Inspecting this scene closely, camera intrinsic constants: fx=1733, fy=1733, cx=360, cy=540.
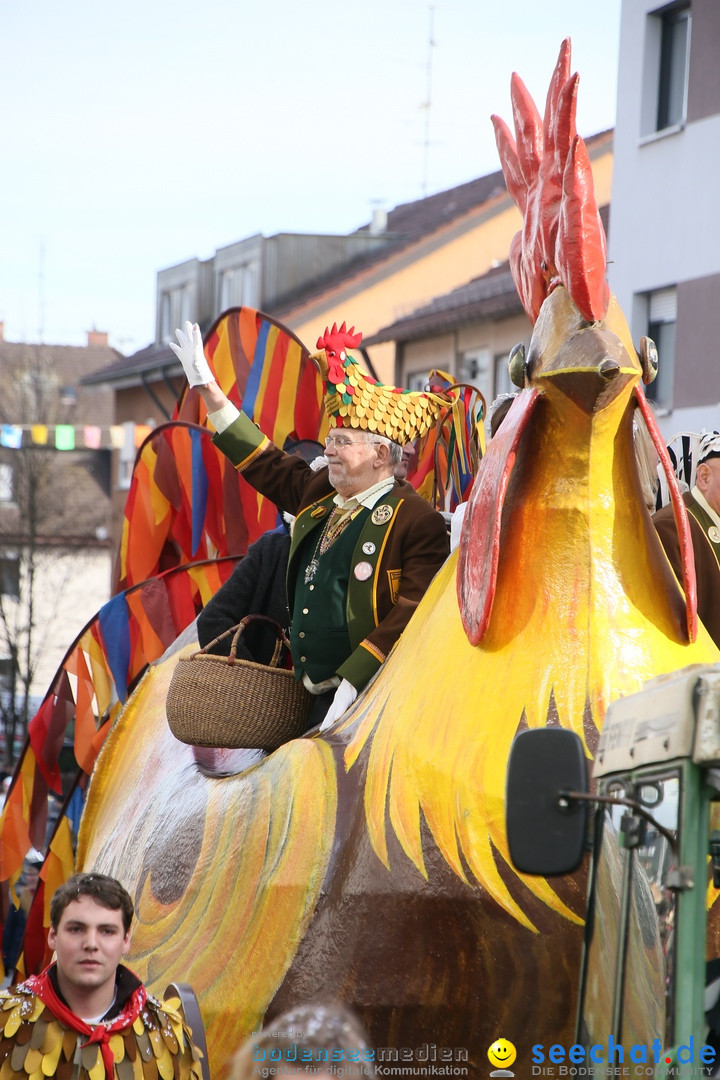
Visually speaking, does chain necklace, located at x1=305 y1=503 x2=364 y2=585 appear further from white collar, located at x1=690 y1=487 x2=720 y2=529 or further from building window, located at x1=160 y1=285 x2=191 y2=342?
building window, located at x1=160 y1=285 x2=191 y2=342

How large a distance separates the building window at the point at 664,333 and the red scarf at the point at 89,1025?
49.1 feet

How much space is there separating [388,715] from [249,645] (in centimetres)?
147

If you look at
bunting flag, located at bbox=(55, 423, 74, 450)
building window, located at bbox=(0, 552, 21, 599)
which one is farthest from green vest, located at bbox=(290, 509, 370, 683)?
building window, located at bbox=(0, 552, 21, 599)

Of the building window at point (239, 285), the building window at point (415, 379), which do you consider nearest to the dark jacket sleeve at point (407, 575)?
the building window at point (415, 379)

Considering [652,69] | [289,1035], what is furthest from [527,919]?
[652,69]

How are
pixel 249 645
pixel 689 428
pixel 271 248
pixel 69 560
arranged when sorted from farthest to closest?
1. pixel 69 560
2. pixel 271 248
3. pixel 689 428
4. pixel 249 645

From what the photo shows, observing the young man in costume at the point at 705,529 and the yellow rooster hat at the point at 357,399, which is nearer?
the young man in costume at the point at 705,529

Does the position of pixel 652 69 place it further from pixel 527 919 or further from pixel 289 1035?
pixel 289 1035

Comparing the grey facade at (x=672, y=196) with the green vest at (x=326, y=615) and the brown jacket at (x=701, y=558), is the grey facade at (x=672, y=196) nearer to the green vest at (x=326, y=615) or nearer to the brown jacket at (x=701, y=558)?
the brown jacket at (x=701, y=558)

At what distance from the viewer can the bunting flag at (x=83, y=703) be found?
7.03m

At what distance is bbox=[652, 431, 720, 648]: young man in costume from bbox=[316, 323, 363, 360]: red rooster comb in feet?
3.63

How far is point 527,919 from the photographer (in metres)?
3.79

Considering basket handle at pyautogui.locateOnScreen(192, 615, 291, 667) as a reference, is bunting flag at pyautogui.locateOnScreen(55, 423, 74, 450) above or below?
above

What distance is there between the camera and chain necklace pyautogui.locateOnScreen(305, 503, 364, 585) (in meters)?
5.12
